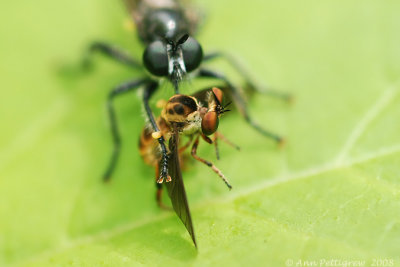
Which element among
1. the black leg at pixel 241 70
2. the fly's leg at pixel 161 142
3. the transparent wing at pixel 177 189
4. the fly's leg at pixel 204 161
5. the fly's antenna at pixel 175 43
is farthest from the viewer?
the black leg at pixel 241 70

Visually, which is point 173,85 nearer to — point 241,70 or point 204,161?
point 204,161

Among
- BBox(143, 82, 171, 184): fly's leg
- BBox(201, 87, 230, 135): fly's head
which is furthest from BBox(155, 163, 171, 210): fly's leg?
BBox(201, 87, 230, 135): fly's head

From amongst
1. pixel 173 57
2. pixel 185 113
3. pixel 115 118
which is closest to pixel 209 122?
pixel 185 113

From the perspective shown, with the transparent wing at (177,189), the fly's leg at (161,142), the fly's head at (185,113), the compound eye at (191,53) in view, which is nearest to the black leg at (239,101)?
the compound eye at (191,53)

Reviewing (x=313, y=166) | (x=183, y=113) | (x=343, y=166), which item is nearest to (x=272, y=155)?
(x=313, y=166)

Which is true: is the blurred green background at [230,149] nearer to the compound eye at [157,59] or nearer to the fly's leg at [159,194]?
the fly's leg at [159,194]

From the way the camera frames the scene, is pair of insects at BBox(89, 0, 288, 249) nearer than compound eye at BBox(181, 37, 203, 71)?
Yes

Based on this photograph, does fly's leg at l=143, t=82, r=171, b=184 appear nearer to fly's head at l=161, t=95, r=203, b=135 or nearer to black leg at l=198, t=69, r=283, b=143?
fly's head at l=161, t=95, r=203, b=135
